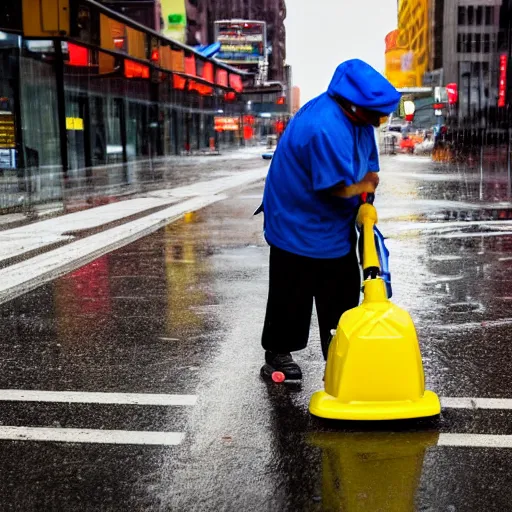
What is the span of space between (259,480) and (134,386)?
1457 mm

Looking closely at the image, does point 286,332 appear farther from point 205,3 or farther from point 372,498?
point 205,3

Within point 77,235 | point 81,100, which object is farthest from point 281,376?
point 81,100

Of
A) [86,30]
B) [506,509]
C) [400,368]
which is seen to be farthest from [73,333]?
[86,30]

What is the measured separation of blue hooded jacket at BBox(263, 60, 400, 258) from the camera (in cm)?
397

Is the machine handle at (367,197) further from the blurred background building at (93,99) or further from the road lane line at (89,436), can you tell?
the blurred background building at (93,99)

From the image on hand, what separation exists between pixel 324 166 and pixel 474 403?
56.2 inches

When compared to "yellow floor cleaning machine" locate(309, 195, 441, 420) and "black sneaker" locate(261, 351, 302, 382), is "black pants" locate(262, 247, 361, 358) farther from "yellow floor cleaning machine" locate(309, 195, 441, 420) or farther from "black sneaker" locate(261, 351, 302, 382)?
"yellow floor cleaning machine" locate(309, 195, 441, 420)

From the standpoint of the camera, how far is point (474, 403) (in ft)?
13.8

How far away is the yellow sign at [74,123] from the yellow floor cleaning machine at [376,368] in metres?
27.6

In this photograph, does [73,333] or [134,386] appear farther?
[73,333]

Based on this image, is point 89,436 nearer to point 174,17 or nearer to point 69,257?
point 69,257

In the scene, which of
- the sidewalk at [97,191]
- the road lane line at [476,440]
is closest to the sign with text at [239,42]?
the sidewalk at [97,191]

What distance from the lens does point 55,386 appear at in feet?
15.0

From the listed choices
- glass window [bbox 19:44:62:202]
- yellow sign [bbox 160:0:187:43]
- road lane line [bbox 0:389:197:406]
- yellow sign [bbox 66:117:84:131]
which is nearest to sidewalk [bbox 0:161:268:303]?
road lane line [bbox 0:389:197:406]
